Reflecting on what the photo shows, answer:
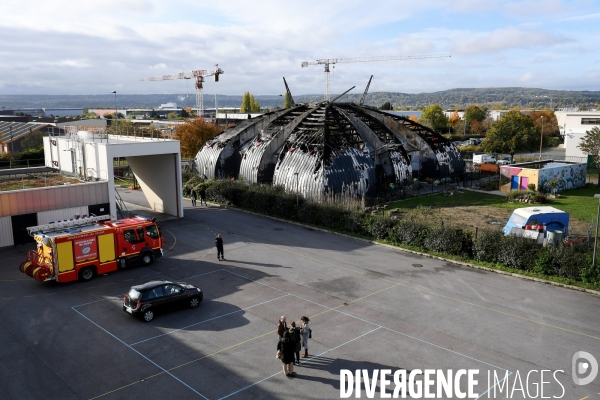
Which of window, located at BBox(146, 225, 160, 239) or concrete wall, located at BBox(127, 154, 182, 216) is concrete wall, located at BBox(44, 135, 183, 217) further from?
window, located at BBox(146, 225, 160, 239)

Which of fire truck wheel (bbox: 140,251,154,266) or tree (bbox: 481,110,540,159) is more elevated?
tree (bbox: 481,110,540,159)

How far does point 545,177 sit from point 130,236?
3460cm

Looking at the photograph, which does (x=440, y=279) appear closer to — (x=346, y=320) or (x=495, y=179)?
(x=346, y=320)

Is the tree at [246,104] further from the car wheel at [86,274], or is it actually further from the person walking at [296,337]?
the person walking at [296,337]

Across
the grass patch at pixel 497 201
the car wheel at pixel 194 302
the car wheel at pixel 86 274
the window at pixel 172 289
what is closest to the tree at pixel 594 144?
the grass patch at pixel 497 201

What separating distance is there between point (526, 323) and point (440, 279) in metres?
5.09

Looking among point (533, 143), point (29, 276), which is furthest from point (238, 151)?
point (533, 143)

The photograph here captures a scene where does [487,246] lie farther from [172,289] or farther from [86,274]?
[86,274]

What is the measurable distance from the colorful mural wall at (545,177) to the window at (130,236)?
110 feet

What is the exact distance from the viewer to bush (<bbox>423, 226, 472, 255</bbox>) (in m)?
25.0

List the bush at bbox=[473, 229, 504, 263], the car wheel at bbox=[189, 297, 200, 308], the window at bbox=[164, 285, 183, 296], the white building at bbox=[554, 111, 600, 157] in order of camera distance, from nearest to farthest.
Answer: the window at bbox=[164, 285, 183, 296] → the car wheel at bbox=[189, 297, 200, 308] → the bush at bbox=[473, 229, 504, 263] → the white building at bbox=[554, 111, 600, 157]

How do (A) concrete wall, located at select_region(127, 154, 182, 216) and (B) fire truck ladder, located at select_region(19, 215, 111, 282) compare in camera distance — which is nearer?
(B) fire truck ladder, located at select_region(19, 215, 111, 282)

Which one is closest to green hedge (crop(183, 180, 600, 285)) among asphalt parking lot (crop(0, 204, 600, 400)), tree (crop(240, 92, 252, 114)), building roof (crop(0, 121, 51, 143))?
asphalt parking lot (crop(0, 204, 600, 400))

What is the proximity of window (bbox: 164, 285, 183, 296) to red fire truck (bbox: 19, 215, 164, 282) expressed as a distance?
19.6 feet
